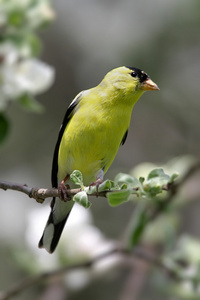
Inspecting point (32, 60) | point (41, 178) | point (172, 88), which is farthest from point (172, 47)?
point (32, 60)

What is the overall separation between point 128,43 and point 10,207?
7.47 ft

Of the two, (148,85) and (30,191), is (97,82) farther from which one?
(30,191)

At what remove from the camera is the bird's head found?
3.04 metres

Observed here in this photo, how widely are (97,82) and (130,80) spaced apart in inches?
126

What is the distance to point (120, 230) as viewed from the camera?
251 inches

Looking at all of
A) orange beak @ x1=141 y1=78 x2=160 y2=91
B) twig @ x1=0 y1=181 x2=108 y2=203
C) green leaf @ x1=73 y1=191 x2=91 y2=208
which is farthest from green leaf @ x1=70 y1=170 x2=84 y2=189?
orange beak @ x1=141 y1=78 x2=160 y2=91

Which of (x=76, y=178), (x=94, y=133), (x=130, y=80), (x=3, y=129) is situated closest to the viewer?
(x=76, y=178)

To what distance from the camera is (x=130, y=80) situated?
3.13m

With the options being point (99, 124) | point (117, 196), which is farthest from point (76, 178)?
point (99, 124)

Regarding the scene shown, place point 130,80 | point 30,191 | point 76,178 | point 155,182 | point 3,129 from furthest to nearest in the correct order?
1. point 130,80
2. point 3,129
3. point 30,191
4. point 76,178
5. point 155,182

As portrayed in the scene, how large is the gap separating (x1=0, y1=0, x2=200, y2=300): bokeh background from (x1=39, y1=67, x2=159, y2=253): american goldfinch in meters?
2.23

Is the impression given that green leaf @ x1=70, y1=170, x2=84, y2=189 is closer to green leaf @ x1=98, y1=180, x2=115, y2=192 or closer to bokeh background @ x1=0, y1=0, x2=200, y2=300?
green leaf @ x1=98, y1=180, x2=115, y2=192

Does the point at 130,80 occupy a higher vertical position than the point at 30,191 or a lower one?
higher

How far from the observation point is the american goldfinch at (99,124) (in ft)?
9.71
